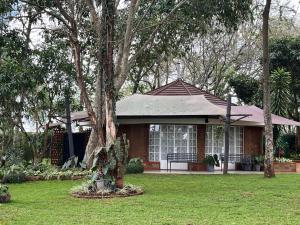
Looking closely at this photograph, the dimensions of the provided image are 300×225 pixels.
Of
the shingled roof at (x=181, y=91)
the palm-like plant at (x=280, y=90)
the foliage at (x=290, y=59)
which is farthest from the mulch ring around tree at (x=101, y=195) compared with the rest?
the foliage at (x=290, y=59)

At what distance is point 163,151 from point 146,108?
7.50 feet

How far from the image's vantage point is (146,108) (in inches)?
850

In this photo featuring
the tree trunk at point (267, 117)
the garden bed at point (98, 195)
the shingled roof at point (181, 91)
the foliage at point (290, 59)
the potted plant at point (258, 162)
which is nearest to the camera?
the garden bed at point (98, 195)

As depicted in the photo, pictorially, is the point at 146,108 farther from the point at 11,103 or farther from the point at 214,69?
the point at 214,69

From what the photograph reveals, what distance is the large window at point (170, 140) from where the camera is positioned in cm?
2255

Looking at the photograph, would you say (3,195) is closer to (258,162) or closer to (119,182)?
(119,182)

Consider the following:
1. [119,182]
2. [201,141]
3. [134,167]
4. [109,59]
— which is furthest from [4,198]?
[201,141]

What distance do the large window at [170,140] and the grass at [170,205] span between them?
6.90m

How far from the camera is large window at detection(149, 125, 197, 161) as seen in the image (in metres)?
22.5

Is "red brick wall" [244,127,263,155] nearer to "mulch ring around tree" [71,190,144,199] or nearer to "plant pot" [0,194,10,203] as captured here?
"mulch ring around tree" [71,190,144,199]

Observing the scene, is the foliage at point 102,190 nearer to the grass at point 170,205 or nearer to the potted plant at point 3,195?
the grass at point 170,205

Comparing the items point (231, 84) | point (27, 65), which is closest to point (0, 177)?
point (27, 65)

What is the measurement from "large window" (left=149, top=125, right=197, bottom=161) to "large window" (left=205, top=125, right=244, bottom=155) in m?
0.79

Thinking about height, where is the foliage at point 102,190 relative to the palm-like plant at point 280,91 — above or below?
below
